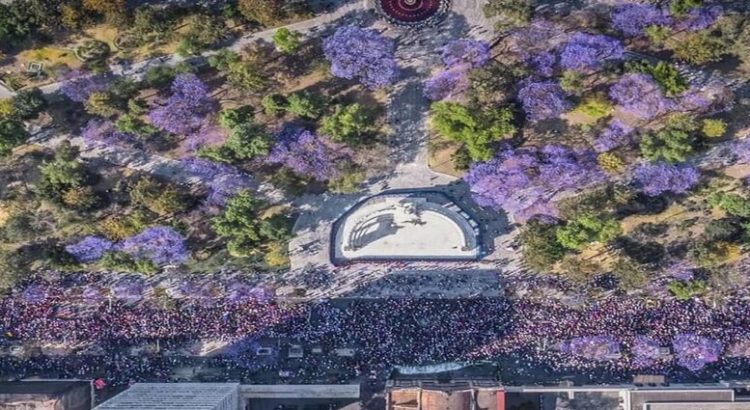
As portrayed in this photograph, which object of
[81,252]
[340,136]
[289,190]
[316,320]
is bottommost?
[316,320]

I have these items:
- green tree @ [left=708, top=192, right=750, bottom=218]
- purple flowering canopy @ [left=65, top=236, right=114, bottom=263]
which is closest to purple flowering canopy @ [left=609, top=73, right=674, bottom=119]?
green tree @ [left=708, top=192, right=750, bottom=218]

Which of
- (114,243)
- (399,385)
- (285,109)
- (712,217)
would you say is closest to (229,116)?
(285,109)

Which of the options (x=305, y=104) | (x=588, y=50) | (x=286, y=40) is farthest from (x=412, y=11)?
(x=588, y=50)

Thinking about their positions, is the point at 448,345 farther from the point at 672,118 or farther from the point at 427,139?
the point at 672,118

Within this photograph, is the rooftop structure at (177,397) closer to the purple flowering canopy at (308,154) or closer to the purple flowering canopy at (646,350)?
the purple flowering canopy at (308,154)

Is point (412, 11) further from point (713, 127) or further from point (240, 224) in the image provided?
point (713, 127)

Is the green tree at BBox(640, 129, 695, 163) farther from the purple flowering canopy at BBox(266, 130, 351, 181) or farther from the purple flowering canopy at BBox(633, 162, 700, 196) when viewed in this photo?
the purple flowering canopy at BBox(266, 130, 351, 181)
